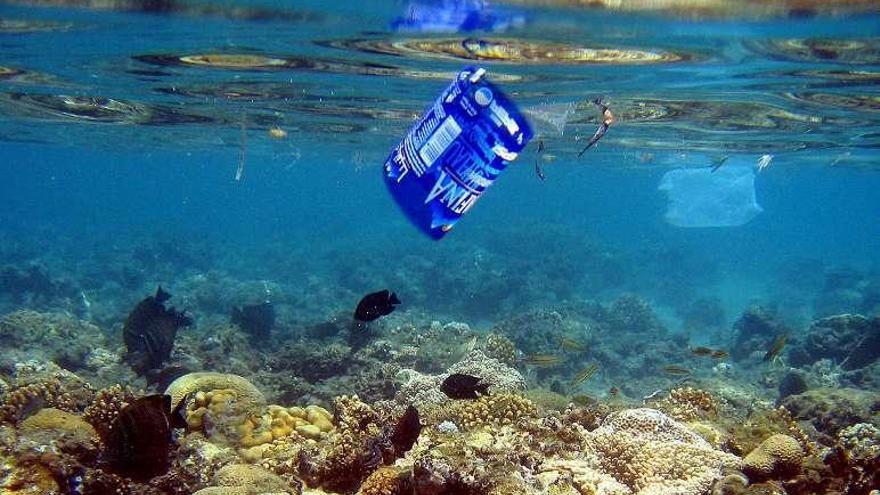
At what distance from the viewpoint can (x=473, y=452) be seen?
5676mm

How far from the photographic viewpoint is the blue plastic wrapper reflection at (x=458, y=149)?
3580mm

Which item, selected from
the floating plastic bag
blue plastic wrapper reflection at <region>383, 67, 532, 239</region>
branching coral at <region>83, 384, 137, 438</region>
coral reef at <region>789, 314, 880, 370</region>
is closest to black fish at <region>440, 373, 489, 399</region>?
blue plastic wrapper reflection at <region>383, 67, 532, 239</region>

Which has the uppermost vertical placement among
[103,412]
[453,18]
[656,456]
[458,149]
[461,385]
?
[453,18]

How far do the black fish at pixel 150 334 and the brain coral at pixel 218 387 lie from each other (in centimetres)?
523


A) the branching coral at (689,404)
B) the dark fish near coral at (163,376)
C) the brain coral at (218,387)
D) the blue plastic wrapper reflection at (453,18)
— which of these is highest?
the blue plastic wrapper reflection at (453,18)

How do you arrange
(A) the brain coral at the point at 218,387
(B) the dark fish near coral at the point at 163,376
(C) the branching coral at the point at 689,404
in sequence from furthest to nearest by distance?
(B) the dark fish near coral at the point at 163,376
(C) the branching coral at the point at 689,404
(A) the brain coral at the point at 218,387

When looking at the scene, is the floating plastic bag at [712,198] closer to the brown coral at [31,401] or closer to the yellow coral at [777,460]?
the yellow coral at [777,460]

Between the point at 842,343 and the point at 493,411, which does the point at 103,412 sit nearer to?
the point at 493,411

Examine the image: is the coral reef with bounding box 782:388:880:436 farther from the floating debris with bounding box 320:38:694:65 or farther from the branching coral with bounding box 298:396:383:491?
the branching coral with bounding box 298:396:383:491

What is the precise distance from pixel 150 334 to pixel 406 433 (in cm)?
870

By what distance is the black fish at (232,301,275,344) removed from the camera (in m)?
17.6

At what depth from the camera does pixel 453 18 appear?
10164 mm

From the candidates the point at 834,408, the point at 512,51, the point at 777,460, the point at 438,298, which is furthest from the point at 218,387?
the point at 438,298

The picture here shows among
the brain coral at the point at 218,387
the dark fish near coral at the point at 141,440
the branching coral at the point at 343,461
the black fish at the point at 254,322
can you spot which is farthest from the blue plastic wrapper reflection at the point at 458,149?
Result: the black fish at the point at 254,322
